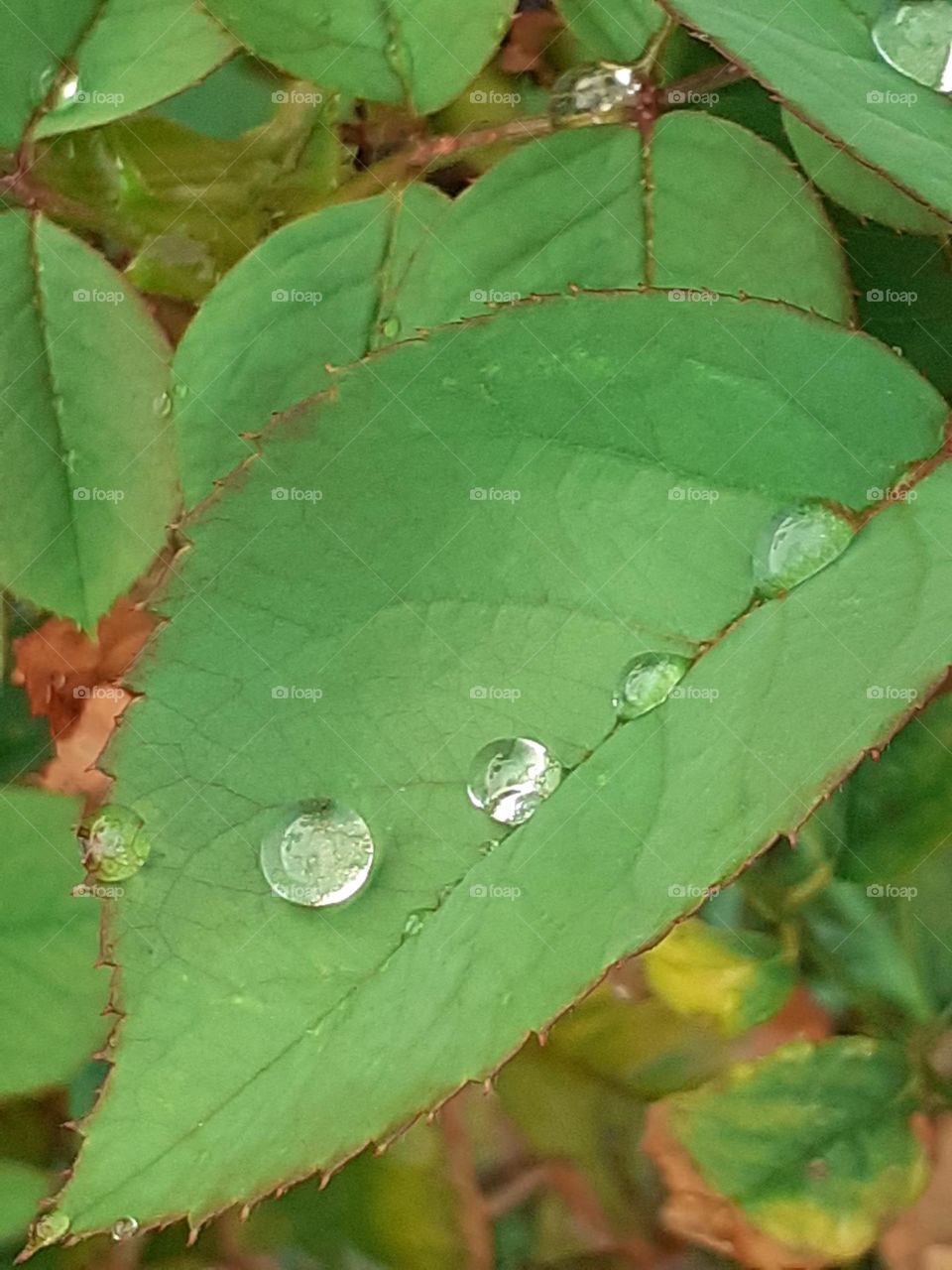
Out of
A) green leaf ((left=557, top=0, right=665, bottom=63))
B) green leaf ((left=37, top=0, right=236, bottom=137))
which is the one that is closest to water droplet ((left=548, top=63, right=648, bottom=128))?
green leaf ((left=557, top=0, right=665, bottom=63))

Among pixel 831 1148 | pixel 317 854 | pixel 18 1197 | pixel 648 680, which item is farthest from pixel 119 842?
pixel 831 1148

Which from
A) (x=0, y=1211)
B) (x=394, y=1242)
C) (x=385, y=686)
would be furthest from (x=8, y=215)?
(x=394, y=1242)

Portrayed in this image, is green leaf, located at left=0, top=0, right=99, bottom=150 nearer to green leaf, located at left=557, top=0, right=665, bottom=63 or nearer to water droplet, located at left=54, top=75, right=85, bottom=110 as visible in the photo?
water droplet, located at left=54, top=75, right=85, bottom=110

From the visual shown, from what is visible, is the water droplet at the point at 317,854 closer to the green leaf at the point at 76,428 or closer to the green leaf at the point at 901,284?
the green leaf at the point at 76,428

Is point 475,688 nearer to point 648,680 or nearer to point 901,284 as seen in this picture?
point 648,680

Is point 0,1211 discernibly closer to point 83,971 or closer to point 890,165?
point 83,971

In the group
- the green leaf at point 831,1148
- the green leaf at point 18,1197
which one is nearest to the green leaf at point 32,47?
the green leaf at point 18,1197
